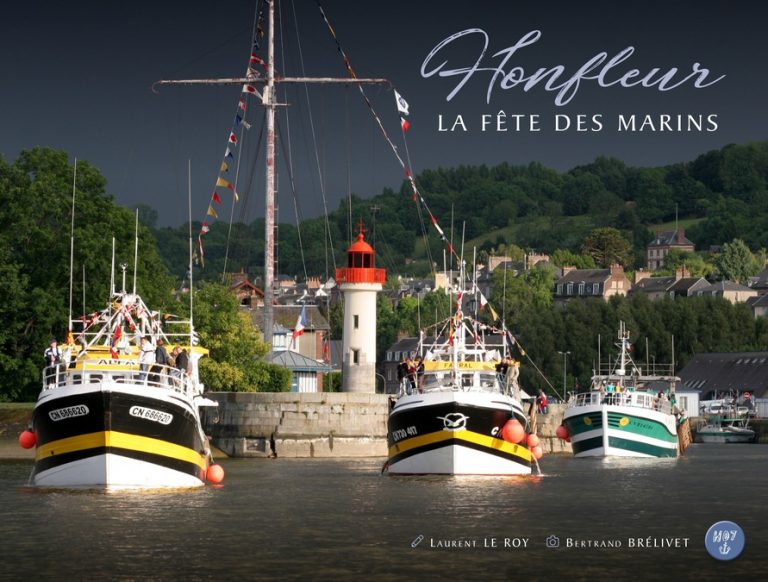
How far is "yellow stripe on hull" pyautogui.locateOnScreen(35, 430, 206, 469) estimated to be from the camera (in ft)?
154

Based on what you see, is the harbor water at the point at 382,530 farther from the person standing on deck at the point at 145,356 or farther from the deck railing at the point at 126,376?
the person standing on deck at the point at 145,356

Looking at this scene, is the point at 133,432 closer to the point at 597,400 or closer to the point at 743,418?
the point at 597,400

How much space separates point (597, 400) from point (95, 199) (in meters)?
26.9

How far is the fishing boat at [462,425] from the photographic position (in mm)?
55656

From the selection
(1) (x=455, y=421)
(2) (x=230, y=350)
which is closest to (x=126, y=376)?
(1) (x=455, y=421)

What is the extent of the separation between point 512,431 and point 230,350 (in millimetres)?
40749

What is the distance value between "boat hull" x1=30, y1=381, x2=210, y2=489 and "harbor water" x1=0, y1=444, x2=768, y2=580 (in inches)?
26.4

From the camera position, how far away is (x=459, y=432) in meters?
55.7

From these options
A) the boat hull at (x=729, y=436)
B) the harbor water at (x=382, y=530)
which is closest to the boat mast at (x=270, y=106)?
the harbor water at (x=382, y=530)

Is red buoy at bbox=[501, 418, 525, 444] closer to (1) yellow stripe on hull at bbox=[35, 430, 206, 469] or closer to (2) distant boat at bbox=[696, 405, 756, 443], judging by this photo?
(1) yellow stripe on hull at bbox=[35, 430, 206, 469]

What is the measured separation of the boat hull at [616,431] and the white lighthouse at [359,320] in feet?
34.1

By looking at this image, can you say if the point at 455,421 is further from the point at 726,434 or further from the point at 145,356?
the point at 726,434

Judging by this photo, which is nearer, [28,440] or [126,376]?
[126,376]

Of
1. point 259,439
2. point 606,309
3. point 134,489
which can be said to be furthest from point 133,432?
point 606,309
